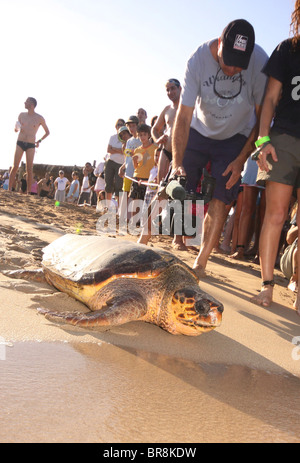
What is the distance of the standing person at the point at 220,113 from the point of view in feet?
9.39

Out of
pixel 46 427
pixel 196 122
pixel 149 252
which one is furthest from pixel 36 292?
pixel 196 122

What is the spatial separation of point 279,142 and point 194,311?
148 cm

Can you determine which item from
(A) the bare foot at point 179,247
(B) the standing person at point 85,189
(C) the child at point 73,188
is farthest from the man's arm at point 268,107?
(C) the child at point 73,188

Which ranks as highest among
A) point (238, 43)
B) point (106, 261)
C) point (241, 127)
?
point (238, 43)

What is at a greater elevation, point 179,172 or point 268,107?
point 268,107

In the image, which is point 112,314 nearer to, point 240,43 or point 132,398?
point 132,398

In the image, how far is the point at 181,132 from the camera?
10.7ft

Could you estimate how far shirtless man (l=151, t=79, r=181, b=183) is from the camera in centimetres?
467

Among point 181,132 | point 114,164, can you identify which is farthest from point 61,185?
point 181,132

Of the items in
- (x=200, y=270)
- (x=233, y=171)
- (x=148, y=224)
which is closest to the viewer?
(x=200, y=270)

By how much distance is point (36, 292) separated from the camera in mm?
2107

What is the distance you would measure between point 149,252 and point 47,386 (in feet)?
3.20

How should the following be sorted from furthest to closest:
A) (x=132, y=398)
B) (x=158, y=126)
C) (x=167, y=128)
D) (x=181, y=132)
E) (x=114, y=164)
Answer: (x=114, y=164) → (x=158, y=126) → (x=167, y=128) → (x=181, y=132) → (x=132, y=398)

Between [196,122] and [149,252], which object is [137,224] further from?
[149,252]
